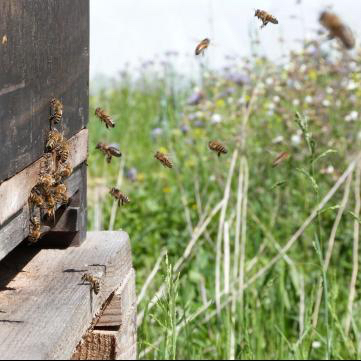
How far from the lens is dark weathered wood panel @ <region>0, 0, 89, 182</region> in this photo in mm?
1898

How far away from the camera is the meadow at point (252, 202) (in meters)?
3.76

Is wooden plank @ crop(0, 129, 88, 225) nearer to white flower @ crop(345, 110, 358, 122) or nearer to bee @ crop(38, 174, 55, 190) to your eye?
bee @ crop(38, 174, 55, 190)

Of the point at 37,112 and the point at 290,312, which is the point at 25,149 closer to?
the point at 37,112

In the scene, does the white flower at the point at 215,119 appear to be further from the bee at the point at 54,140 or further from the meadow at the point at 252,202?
the bee at the point at 54,140

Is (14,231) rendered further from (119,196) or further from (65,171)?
(119,196)

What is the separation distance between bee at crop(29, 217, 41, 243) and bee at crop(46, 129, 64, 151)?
7.5 inches

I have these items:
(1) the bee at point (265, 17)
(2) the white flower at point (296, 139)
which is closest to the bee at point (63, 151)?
(1) the bee at point (265, 17)

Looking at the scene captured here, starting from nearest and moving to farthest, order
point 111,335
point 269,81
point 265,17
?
point 111,335, point 265,17, point 269,81

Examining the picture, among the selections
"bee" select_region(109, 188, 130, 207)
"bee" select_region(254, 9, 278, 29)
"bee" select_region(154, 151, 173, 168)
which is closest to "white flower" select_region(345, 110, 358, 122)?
"bee" select_region(254, 9, 278, 29)

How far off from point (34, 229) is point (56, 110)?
314mm

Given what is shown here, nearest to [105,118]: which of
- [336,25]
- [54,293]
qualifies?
[54,293]

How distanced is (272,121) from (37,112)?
13.6 feet

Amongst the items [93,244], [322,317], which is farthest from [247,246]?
[93,244]

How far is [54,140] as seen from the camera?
2209mm
